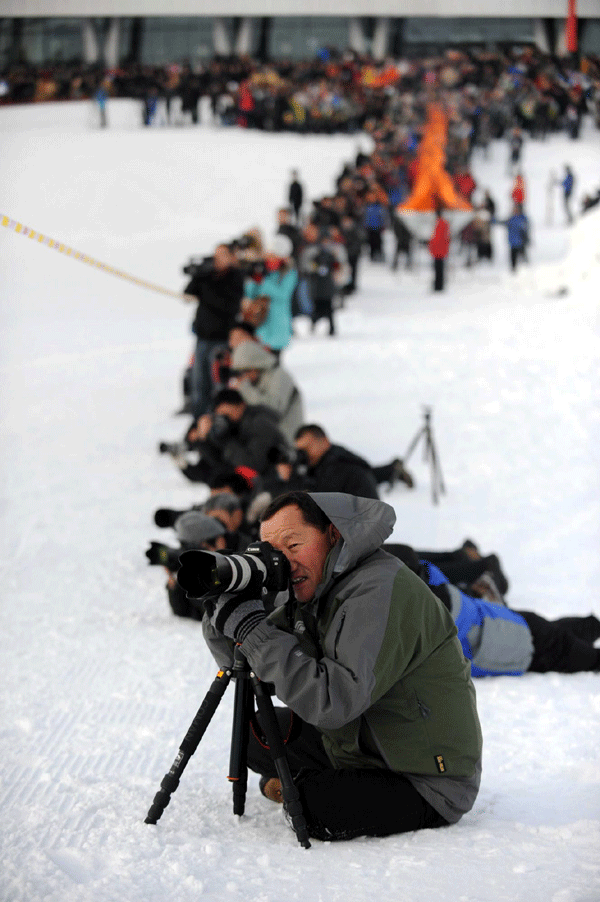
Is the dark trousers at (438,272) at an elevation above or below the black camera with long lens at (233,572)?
below

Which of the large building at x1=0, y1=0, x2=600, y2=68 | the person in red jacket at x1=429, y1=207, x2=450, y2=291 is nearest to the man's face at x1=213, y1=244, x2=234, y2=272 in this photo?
the person in red jacket at x1=429, y1=207, x2=450, y2=291

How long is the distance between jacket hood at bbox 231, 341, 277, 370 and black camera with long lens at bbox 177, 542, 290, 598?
13.6 feet

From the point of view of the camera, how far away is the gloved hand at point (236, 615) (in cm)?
207

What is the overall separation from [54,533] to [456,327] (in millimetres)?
6112

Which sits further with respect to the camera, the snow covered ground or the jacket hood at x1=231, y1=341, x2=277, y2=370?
the jacket hood at x1=231, y1=341, x2=277, y2=370

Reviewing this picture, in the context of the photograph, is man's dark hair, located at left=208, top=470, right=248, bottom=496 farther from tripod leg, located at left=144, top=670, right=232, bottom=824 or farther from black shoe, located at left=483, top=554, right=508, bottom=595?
tripod leg, located at left=144, top=670, right=232, bottom=824

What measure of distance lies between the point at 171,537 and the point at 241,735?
312 cm

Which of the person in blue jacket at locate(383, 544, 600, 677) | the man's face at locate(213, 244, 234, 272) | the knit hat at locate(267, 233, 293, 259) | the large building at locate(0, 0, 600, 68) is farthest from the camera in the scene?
the large building at locate(0, 0, 600, 68)

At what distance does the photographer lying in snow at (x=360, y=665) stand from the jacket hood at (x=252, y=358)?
3.94 meters

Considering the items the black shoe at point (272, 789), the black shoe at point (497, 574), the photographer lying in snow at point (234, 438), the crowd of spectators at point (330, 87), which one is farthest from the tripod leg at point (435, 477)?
the crowd of spectators at point (330, 87)

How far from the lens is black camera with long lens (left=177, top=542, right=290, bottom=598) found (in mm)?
1997

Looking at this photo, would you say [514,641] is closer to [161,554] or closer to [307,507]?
[161,554]

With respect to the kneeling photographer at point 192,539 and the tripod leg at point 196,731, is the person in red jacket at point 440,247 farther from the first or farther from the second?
the tripod leg at point 196,731

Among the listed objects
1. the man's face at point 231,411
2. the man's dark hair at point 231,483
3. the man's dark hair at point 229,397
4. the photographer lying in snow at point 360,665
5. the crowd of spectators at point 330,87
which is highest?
the crowd of spectators at point 330,87
